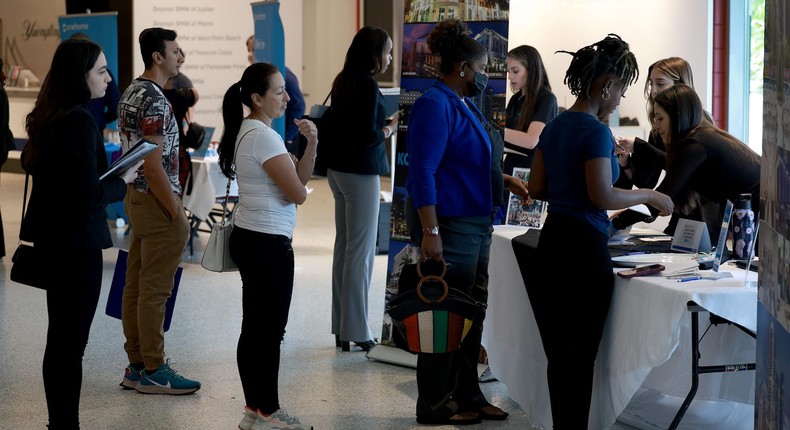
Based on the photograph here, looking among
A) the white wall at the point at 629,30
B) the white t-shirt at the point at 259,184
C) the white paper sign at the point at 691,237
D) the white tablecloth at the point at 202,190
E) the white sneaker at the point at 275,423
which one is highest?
the white wall at the point at 629,30

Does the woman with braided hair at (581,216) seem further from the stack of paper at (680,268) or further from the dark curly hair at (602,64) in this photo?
the stack of paper at (680,268)

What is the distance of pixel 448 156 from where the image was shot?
3.66 m

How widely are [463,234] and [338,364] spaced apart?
4.64ft

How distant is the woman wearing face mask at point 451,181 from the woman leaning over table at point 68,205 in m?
1.09

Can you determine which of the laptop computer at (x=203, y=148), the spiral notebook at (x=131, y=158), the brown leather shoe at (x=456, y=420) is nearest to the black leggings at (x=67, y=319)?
the spiral notebook at (x=131, y=158)

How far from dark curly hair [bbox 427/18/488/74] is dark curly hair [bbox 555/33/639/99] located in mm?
525

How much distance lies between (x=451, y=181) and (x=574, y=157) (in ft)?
2.16

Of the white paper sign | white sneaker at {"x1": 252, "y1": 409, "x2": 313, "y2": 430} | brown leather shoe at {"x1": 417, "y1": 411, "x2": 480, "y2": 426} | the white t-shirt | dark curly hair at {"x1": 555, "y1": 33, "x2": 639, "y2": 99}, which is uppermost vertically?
dark curly hair at {"x1": 555, "y1": 33, "x2": 639, "y2": 99}

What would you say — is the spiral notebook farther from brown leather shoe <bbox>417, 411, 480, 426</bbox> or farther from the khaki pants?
brown leather shoe <bbox>417, 411, 480, 426</bbox>

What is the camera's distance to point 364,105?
4742mm

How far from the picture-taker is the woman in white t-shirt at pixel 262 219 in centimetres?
347

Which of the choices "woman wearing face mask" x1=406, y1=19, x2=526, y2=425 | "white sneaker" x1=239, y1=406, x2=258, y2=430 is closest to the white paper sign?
"woman wearing face mask" x1=406, y1=19, x2=526, y2=425

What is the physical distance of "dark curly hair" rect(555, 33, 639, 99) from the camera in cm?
312

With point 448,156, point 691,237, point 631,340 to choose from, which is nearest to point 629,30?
point 691,237
